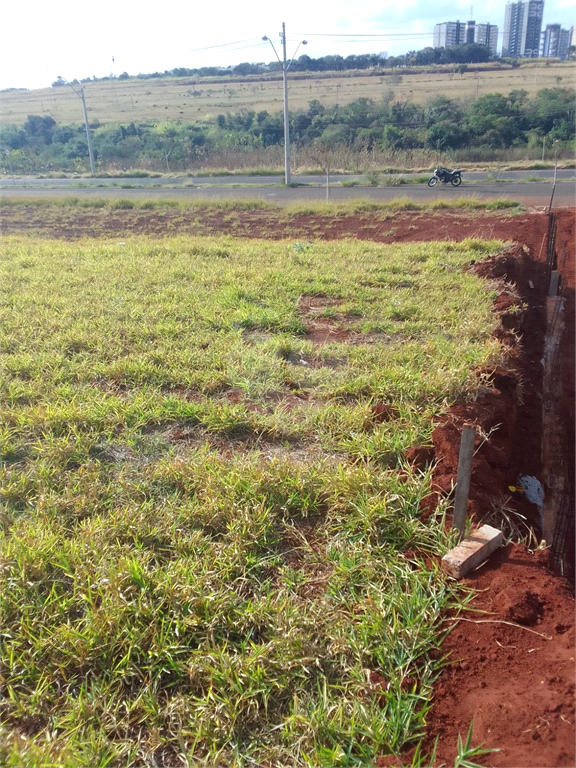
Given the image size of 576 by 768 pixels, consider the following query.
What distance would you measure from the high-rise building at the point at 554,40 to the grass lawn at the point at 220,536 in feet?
141

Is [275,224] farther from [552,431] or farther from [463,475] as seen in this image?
[463,475]

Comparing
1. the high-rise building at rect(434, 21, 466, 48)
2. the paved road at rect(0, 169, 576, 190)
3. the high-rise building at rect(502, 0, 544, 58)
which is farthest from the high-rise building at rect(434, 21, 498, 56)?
the paved road at rect(0, 169, 576, 190)

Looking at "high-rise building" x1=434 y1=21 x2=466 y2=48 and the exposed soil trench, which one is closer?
the exposed soil trench

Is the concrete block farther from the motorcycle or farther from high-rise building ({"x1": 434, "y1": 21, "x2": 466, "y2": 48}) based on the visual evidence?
high-rise building ({"x1": 434, "y1": 21, "x2": 466, "y2": 48})

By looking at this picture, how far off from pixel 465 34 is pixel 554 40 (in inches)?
457

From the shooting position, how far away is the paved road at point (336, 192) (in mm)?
19547

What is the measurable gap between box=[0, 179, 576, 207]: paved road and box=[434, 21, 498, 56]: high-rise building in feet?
102

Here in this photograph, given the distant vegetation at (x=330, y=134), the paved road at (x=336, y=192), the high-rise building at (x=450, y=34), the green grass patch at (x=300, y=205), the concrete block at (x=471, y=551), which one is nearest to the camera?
the concrete block at (x=471, y=551)

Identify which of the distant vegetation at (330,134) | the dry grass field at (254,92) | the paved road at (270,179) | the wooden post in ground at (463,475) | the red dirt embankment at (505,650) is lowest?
the paved road at (270,179)

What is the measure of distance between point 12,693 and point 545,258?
1098 cm

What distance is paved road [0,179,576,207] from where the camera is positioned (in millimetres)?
19547

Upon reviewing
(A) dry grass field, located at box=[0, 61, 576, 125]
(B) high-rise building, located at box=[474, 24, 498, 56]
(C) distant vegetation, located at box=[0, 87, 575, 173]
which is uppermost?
(B) high-rise building, located at box=[474, 24, 498, 56]

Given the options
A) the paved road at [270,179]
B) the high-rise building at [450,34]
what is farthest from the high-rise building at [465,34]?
the paved road at [270,179]

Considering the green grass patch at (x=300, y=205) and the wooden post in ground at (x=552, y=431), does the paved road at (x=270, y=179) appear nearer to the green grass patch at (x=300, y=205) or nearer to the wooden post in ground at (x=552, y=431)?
the green grass patch at (x=300, y=205)
